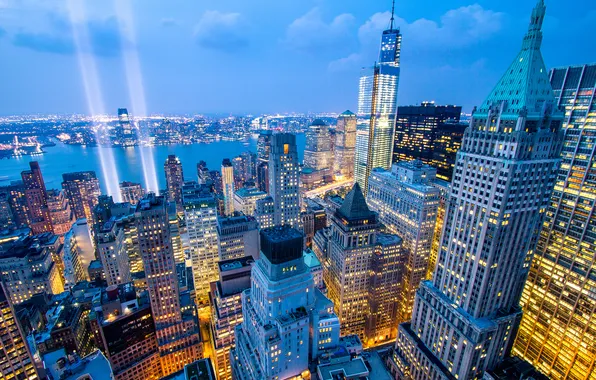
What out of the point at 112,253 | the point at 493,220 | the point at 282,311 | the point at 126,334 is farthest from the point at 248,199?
the point at 493,220

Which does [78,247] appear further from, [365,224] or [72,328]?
[365,224]

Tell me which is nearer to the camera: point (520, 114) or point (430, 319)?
point (520, 114)

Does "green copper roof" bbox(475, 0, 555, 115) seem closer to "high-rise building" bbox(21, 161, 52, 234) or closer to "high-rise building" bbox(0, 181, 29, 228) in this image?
"high-rise building" bbox(21, 161, 52, 234)

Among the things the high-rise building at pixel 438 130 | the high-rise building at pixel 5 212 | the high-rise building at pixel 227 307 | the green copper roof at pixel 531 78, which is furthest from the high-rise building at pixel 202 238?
the high-rise building at pixel 438 130

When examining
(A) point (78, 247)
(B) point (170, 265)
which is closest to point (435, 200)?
(B) point (170, 265)

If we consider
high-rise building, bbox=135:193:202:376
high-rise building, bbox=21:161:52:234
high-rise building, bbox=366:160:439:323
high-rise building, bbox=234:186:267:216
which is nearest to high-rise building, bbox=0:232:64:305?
high-rise building, bbox=21:161:52:234

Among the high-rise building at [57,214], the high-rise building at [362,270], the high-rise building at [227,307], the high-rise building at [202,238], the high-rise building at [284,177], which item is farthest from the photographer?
the high-rise building at [57,214]

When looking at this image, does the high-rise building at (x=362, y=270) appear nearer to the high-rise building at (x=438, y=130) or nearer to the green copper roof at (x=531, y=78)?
the green copper roof at (x=531, y=78)

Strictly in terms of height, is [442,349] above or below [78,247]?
above
